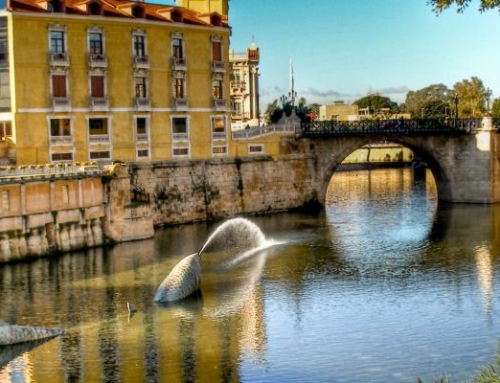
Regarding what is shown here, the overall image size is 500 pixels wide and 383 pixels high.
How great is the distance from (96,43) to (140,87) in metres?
4.43

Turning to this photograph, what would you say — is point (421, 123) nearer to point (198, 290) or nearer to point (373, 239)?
point (373, 239)

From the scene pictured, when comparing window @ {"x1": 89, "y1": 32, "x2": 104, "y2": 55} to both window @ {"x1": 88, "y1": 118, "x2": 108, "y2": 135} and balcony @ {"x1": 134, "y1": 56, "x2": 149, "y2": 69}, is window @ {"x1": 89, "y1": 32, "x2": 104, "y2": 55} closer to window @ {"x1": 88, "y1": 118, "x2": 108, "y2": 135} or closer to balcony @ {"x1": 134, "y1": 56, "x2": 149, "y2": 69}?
balcony @ {"x1": 134, "y1": 56, "x2": 149, "y2": 69}

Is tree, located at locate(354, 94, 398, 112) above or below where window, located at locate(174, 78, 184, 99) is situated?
above

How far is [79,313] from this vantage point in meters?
33.3

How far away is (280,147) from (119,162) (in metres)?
16.9

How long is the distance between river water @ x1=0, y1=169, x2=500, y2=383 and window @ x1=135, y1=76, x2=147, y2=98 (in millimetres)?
10011

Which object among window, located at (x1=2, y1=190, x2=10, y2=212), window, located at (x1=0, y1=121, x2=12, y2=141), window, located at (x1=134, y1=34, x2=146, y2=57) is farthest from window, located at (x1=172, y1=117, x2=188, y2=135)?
window, located at (x1=2, y1=190, x2=10, y2=212)

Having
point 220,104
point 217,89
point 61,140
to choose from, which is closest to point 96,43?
point 61,140

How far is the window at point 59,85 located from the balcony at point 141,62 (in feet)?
17.8

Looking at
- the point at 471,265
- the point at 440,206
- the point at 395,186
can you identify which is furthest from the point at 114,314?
the point at 395,186

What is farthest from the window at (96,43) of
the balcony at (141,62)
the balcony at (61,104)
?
→ the balcony at (61,104)

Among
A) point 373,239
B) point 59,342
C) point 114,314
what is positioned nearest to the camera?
point 59,342

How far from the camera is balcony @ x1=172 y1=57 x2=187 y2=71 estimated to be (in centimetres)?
5803

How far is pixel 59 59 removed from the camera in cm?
5272
